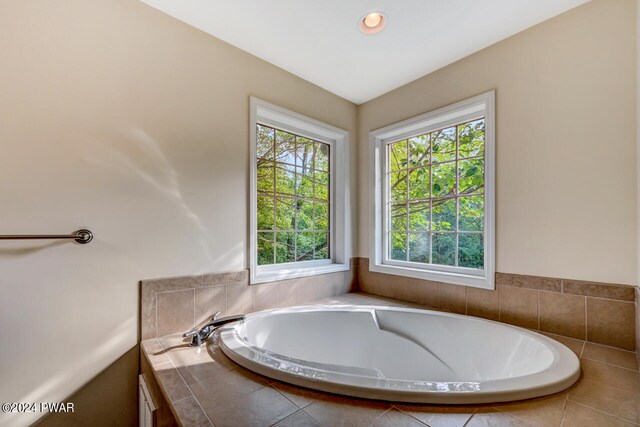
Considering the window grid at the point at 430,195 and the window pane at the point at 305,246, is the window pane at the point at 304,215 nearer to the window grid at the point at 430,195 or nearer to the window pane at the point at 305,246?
the window pane at the point at 305,246

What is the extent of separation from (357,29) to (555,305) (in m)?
1.83

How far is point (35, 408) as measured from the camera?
1.14 metres

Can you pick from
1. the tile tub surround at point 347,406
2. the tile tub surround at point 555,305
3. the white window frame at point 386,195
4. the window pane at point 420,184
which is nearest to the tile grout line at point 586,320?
the tile tub surround at point 555,305

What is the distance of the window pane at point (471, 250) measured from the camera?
1840 mm

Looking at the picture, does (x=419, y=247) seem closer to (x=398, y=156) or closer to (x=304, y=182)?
(x=398, y=156)

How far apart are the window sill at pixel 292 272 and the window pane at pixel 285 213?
320 mm

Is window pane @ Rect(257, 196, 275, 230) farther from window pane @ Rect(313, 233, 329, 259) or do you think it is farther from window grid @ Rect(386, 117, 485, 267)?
window grid @ Rect(386, 117, 485, 267)

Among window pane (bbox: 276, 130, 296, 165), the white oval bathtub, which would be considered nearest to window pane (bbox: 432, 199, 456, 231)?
the white oval bathtub

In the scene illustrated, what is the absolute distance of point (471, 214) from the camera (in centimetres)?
189

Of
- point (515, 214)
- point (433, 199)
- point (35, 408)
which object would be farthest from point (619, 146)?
point (35, 408)

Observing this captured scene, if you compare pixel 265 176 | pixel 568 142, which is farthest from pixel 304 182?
pixel 568 142

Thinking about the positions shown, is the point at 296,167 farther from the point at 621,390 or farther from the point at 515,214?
the point at 621,390

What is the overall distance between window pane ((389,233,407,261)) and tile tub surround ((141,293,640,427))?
126 cm

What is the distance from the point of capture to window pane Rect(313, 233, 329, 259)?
93.4 inches
